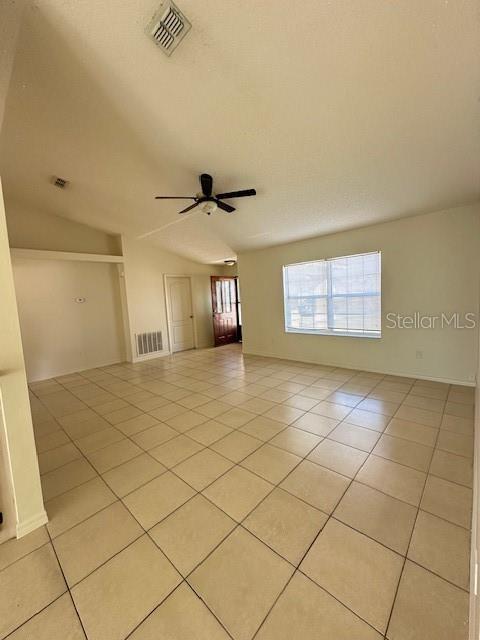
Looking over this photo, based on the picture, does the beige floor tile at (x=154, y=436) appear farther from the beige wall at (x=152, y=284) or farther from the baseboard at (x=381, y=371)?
the beige wall at (x=152, y=284)

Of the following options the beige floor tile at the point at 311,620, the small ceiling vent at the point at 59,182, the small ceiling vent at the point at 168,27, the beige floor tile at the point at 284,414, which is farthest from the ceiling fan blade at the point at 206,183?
the beige floor tile at the point at 311,620

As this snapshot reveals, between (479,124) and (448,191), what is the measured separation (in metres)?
1.09

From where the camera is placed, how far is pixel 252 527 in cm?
150

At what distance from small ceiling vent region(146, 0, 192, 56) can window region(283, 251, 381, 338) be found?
3538 mm

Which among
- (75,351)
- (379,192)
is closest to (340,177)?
(379,192)

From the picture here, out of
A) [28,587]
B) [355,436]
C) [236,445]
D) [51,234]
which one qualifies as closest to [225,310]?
[51,234]

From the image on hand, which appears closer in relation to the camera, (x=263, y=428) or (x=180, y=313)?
(x=263, y=428)

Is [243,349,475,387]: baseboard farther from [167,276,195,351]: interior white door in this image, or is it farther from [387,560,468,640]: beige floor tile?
[387,560,468,640]: beige floor tile

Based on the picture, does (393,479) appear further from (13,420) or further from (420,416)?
(13,420)

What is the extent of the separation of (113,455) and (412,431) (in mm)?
2770

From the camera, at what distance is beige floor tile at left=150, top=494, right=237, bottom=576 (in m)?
1.35

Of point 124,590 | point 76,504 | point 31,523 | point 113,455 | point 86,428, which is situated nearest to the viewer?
point 124,590

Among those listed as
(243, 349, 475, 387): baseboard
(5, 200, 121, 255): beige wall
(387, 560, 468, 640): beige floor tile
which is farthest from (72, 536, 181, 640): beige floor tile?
(5, 200, 121, 255): beige wall

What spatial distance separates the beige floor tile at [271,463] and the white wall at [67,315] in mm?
4624
